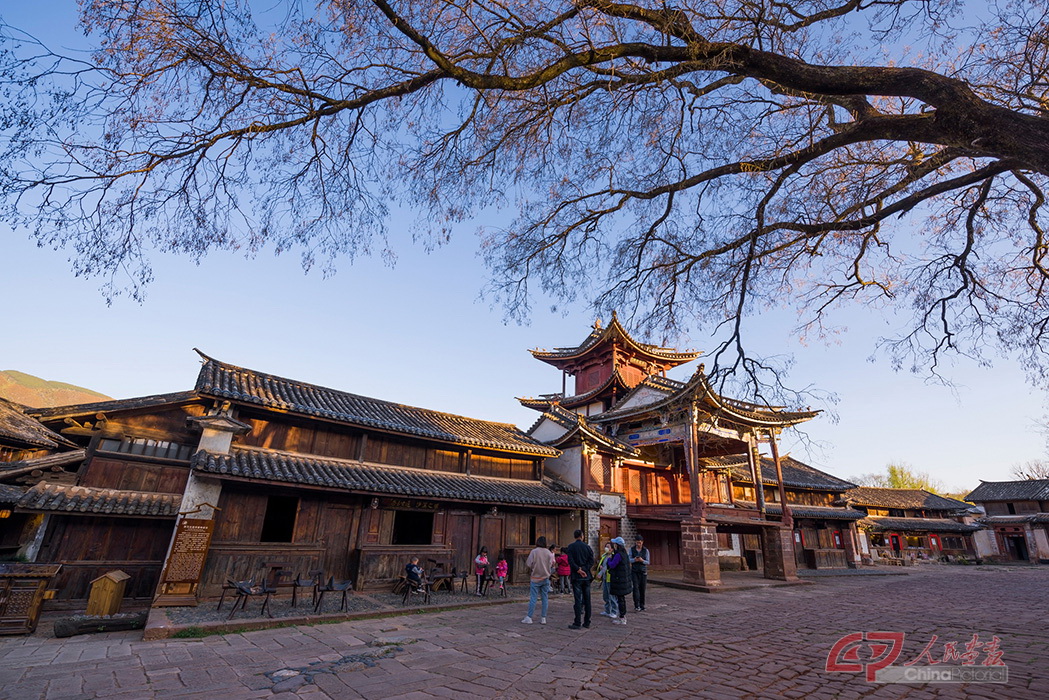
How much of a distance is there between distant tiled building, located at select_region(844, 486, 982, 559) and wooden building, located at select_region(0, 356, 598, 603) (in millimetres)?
29315

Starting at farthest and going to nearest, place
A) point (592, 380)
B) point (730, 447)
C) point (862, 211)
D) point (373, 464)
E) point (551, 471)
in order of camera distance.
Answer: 1. point (592, 380)
2. point (730, 447)
3. point (551, 471)
4. point (373, 464)
5. point (862, 211)

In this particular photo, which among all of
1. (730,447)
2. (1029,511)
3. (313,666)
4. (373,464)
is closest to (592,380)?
(730,447)

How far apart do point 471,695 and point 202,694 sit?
Answer: 104 inches

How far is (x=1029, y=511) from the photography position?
34.8 m

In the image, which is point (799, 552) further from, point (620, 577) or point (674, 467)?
point (620, 577)

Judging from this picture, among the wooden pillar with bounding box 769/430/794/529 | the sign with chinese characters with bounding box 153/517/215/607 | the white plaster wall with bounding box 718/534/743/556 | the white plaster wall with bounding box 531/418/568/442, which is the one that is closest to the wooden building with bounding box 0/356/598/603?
the sign with chinese characters with bounding box 153/517/215/607

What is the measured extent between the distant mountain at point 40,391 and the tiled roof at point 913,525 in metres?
98.2

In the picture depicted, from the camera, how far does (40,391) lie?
86.8 meters

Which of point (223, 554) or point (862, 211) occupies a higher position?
point (862, 211)

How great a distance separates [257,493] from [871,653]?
11.7 meters

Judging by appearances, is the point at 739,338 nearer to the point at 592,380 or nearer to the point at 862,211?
the point at 862,211

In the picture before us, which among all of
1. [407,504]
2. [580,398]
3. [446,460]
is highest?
[580,398]

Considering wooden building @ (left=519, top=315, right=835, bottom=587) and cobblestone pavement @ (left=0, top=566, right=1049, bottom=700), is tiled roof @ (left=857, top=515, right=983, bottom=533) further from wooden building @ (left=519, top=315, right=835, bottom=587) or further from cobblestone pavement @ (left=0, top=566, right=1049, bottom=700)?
cobblestone pavement @ (left=0, top=566, right=1049, bottom=700)

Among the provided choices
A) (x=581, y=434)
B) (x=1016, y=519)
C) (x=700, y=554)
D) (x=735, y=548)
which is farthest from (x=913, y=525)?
(x=581, y=434)
